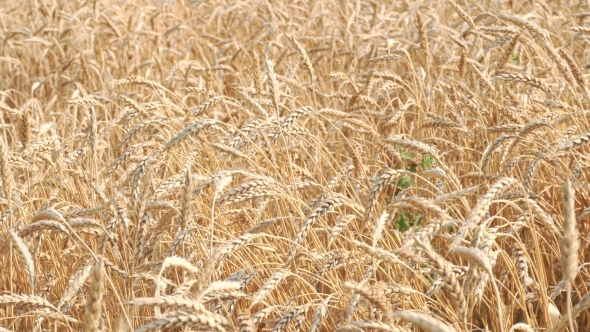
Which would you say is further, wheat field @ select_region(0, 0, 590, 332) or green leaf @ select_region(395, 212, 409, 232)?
green leaf @ select_region(395, 212, 409, 232)

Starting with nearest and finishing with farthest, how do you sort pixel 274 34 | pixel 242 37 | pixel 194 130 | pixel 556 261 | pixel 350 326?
pixel 350 326 < pixel 194 130 < pixel 556 261 < pixel 274 34 < pixel 242 37

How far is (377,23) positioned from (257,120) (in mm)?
3460

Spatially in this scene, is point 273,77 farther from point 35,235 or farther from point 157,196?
point 35,235

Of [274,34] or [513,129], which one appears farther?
[274,34]

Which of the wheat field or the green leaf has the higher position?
the wheat field

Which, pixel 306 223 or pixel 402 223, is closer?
pixel 306 223

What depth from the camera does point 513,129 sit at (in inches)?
103

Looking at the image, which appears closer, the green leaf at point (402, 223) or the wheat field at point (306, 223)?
the wheat field at point (306, 223)

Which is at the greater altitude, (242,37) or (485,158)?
(485,158)

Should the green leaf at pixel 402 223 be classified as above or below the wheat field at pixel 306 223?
below

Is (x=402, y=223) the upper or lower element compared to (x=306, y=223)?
lower

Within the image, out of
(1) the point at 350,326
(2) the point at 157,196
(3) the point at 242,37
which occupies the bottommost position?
(3) the point at 242,37

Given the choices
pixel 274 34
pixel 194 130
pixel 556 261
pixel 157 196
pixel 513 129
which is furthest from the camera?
pixel 274 34

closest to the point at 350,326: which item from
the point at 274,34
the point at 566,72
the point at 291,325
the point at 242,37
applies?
the point at 291,325
